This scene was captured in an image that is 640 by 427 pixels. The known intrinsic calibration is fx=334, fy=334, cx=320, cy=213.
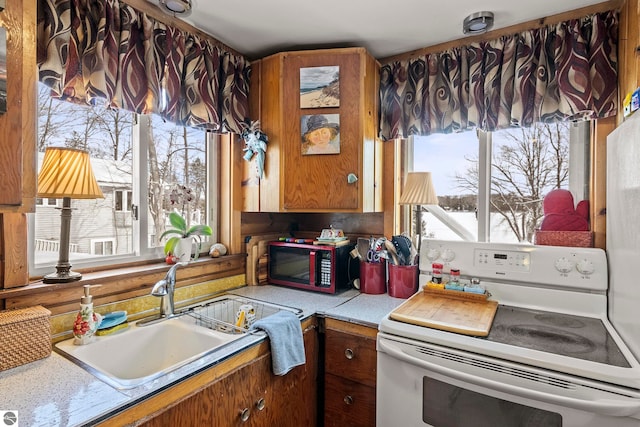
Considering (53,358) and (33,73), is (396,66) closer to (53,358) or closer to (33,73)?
(33,73)

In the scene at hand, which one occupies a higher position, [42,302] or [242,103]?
[242,103]

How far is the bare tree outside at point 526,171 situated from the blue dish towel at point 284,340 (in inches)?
53.5

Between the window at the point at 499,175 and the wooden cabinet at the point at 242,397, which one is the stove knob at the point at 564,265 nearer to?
the window at the point at 499,175

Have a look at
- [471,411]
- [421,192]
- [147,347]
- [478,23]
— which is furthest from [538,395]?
[478,23]

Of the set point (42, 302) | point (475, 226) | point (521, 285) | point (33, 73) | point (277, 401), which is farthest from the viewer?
point (475, 226)

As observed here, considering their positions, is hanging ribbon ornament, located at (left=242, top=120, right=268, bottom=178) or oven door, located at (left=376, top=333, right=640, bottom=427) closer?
oven door, located at (left=376, top=333, right=640, bottom=427)

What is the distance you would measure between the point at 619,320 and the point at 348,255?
128 cm

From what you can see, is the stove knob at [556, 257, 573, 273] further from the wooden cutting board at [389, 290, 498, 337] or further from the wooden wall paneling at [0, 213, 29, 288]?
the wooden wall paneling at [0, 213, 29, 288]

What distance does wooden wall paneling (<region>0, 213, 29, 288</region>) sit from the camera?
47.8 inches

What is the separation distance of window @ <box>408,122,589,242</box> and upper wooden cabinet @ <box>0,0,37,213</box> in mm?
1921

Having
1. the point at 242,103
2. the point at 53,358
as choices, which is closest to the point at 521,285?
the point at 242,103

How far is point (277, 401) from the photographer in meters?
1.43

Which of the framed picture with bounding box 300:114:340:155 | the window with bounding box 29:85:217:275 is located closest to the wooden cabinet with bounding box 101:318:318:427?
the window with bounding box 29:85:217:275

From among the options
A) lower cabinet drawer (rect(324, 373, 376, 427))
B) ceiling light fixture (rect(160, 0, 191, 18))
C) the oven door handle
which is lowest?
lower cabinet drawer (rect(324, 373, 376, 427))
